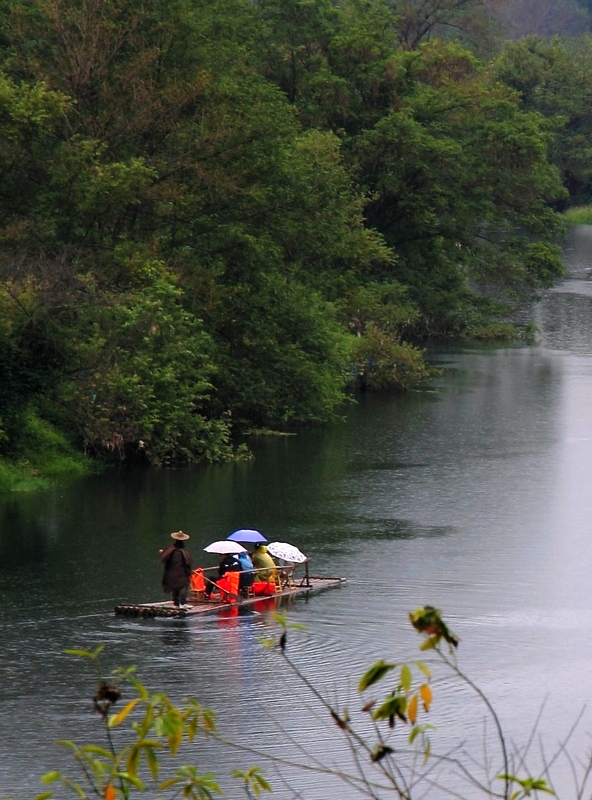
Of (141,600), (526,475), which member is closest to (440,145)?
(526,475)

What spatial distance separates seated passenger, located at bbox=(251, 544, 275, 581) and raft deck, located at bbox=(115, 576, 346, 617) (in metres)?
0.31

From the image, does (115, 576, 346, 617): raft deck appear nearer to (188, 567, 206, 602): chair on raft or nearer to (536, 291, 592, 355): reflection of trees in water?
(188, 567, 206, 602): chair on raft

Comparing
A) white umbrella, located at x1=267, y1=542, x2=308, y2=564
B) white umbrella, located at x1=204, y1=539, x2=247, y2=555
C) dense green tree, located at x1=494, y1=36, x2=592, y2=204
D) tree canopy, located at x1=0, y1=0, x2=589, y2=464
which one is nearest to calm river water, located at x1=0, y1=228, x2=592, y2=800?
white umbrella, located at x1=267, y1=542, x2=308, y2=564

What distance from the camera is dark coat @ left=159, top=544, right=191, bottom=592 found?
67.3 feet

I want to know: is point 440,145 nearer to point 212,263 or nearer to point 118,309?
point 212,263

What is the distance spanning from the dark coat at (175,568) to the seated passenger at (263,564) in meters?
1.75

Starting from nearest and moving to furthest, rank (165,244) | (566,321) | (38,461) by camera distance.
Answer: (38,461) → (165,244) → (566,321)

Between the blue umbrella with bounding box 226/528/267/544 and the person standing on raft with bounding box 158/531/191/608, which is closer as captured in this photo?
the person standing on raft with bounding box 158/531/191/608

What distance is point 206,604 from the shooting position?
69.7ft

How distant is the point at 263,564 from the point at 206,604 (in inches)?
56.7

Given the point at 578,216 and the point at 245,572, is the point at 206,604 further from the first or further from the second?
the point at 578,216

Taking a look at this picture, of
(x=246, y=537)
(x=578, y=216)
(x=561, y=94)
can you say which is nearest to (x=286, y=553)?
(x=246, y=537)

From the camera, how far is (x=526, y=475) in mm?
32906

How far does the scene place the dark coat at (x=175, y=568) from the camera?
2050 cm
